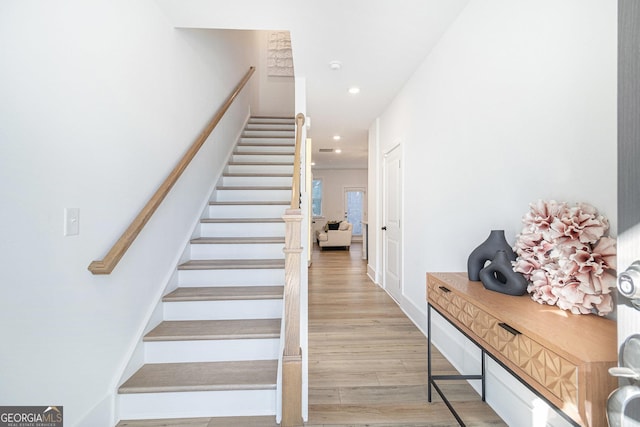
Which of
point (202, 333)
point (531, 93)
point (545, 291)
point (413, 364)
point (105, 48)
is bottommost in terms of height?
point (413, 364)

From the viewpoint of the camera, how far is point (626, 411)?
62 centimetres

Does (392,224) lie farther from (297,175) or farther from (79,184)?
(79,184)

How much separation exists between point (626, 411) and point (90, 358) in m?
2.07

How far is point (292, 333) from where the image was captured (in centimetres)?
148

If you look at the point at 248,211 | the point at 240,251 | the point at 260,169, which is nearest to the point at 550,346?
the point at 240,251

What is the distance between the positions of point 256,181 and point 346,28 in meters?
2.01

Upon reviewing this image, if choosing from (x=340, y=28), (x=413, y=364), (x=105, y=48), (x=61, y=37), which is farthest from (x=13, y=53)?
(x=413, y=364)

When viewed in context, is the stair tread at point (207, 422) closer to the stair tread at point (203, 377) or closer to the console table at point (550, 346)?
the stair tread at point (203, 377)

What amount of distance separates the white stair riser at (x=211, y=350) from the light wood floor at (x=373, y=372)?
0.43m

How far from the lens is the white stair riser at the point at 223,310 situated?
2.19 meters

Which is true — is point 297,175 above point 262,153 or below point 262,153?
below

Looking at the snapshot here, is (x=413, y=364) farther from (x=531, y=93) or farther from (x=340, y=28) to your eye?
(x=340, y=28)

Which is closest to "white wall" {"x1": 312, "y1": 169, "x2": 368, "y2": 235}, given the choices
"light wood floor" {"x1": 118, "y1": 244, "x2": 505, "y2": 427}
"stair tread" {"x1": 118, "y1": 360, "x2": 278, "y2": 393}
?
"light wood floor" {"x1": 118, "y1": 244, "x2": 505, "y2": 427}

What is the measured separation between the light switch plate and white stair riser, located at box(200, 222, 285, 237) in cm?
156
